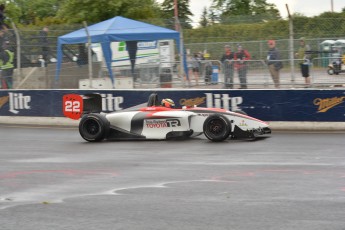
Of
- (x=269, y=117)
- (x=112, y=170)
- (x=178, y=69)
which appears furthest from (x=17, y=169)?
(x=178, y=69)

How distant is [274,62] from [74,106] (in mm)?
6068

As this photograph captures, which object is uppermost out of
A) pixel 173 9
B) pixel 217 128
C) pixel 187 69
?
pixel 173 9

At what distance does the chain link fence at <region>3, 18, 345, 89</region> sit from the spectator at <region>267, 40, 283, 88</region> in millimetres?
110

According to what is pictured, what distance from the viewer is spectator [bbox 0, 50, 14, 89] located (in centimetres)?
2050

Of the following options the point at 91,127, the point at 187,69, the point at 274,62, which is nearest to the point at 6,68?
the point at 187,69

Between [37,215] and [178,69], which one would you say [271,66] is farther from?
[37,215]

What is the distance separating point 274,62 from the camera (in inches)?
734

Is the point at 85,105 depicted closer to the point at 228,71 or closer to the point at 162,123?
the point at 162,123

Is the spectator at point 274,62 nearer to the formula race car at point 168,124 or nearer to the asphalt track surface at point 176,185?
the asphalt track surface at point 176,185

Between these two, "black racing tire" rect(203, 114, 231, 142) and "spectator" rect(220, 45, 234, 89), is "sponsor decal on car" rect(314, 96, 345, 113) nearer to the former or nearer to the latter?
"spectator" rect(220, 45, 234, 89)

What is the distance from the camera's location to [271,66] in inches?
731

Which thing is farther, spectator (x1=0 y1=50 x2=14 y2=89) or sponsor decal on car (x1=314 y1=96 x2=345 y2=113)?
spectator (x1=0 y1=50 x2=14 y2=89)

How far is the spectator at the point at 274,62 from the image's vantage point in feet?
59.7

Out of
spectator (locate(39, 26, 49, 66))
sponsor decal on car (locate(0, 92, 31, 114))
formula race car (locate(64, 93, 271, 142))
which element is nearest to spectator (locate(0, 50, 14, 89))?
sponsor decal on car (locate(0, 92, 31, 114))
